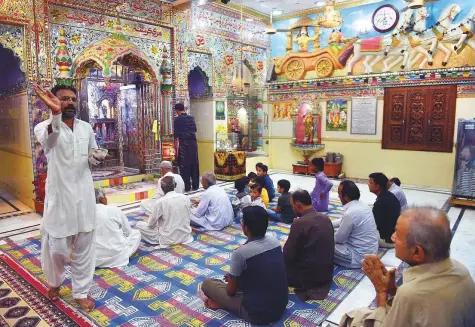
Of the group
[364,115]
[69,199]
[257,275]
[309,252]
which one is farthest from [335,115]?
[69,199]

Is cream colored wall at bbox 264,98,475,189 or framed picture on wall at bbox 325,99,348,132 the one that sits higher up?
framed picture on wall at bbox 325,99,348,132

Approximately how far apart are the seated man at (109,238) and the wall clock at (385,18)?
26.2 feet

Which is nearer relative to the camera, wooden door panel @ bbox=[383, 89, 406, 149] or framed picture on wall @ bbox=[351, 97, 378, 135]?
wooden door panel @ bbox=[383, 89, 406, 149]

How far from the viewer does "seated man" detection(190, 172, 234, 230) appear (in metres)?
4.95

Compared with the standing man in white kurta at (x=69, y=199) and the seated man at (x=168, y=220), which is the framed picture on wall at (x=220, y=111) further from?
the standing man in white kurta at (x=69, y=199)

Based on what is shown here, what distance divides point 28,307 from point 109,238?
100 centimetres

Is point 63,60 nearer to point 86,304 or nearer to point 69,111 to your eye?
point 69,111

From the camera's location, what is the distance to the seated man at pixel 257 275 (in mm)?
2453

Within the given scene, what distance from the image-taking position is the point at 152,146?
27.3 ft

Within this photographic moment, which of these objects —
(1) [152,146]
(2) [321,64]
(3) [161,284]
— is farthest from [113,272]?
(2) [321,64]

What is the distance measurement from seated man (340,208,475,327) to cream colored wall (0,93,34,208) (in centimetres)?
641

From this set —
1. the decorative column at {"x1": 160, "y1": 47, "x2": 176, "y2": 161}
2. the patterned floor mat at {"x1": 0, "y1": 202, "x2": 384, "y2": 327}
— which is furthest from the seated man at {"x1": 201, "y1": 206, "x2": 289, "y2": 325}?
the decorative column at {"x1": 160, "y1": 47, "x2": 176, "y2": 161}

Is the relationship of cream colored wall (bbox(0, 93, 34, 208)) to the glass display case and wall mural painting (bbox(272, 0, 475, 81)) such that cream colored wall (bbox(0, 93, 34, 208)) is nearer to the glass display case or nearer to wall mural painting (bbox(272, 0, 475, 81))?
the glass display case

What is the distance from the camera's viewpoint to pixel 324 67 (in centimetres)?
973
